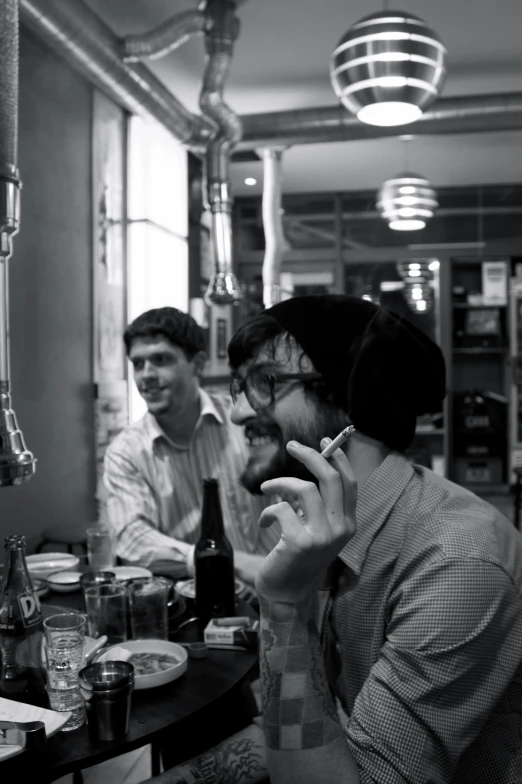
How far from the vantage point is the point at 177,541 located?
2246 millimetres

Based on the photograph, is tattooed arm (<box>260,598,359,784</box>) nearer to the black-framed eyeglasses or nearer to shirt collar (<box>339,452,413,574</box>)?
shirt collar (<box>339,452,413,574</box>)

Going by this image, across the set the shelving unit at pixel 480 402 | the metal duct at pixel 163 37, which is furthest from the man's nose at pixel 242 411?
the shelving unit at pixel 480 402

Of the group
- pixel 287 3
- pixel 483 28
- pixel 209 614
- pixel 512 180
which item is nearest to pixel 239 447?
pixel 209 614

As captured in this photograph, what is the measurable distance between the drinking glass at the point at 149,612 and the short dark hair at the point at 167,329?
1.21 m

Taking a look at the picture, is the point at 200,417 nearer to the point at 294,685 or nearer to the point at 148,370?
the point at 148,370

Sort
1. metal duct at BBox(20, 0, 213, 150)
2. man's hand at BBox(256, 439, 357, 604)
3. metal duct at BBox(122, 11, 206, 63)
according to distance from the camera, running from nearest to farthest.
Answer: man's hand at BBox(256, 439, 357, 604), metal duct at BBox(20, 0, 213, 150), metal duct at BBox(122, 11, 206, 63)

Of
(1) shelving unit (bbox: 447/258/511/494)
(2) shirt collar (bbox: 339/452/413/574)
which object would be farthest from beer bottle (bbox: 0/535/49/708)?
(1) shelving unit (bbox: 447/258/511/494)

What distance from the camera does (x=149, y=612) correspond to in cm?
161

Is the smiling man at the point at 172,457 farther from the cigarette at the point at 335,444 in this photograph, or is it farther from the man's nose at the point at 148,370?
the cigarette at the point at 335,444

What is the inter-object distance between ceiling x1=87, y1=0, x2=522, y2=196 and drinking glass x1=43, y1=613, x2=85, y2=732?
3433 millimetres

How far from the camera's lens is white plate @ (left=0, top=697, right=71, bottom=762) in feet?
3.89

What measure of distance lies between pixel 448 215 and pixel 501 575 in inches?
294

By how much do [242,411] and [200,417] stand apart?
3.89ft

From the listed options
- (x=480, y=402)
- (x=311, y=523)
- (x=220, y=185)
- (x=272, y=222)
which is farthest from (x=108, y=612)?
(x=480, y=402)
